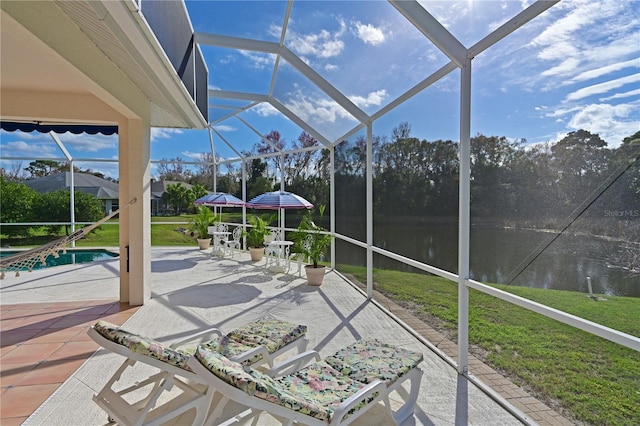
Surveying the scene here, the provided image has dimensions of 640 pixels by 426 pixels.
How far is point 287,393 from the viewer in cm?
203

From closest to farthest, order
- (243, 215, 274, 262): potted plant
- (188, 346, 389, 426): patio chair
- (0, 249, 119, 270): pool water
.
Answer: (188, 346, 389, 426): patio chair < (243, 215, 274, 262): potted plant < (0, 249, 119, 270): pool water

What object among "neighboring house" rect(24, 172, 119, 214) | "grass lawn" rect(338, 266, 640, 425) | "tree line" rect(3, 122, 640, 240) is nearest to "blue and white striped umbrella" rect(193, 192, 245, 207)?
"tree line" rect(3, 122, 640, 240)

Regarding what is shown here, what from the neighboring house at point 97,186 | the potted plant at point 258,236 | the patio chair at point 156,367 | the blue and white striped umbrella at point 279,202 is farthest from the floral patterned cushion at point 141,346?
the neighboring house at point 97,186

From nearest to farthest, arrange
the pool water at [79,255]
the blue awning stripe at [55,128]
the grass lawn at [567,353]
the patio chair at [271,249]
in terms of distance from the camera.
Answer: the grass lawn at [567,353]
the blue awning stripe at [55,128]
the patio chair at [271,249]
the pool water at [79,255]

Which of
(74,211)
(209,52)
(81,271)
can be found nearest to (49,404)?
(209,52)

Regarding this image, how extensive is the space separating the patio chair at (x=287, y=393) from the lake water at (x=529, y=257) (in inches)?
58.6

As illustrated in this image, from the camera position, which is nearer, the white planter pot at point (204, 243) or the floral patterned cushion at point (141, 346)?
the floral patterned cushion at point (141, 346)

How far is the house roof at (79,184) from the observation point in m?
11.9

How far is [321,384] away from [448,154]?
294cm

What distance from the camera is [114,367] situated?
3371 millimetres

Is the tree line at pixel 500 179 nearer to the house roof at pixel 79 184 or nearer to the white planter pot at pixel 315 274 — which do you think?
the white planter pot at pixel 315 274

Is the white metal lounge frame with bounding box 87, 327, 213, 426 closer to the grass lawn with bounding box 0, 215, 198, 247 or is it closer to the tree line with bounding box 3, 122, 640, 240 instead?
the tree line with bounding box 3, 122, 640, 240

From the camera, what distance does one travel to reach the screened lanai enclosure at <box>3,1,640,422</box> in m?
2.20

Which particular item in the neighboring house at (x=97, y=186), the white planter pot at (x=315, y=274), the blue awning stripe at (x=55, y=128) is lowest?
the white planter pot at (x=315, y=274)
